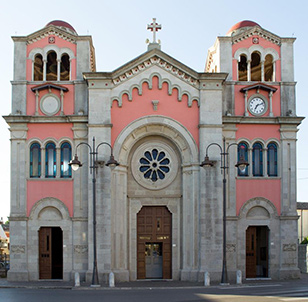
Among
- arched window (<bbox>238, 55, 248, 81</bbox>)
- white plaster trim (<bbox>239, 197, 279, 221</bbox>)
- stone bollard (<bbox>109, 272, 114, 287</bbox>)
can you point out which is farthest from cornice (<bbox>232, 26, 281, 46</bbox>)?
stone bollard (<bbox>109, 272, 114, 287</bbox>)

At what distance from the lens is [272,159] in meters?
35.6

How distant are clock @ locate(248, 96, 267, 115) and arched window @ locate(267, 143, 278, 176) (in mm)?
2355

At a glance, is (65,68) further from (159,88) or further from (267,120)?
(267,120)

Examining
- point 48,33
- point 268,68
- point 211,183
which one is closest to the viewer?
point 211,183

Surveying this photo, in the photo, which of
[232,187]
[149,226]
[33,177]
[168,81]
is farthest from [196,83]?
[33,177]

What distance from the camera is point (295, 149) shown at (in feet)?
117

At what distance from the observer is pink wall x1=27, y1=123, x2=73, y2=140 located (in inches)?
1369

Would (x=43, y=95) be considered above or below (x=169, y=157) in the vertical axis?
above

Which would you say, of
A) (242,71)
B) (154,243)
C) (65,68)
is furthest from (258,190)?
(65,68)

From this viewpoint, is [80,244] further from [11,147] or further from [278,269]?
[278,269]

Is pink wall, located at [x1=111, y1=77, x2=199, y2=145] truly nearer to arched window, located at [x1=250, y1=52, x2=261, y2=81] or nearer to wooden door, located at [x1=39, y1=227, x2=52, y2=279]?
arched window, located at [x1=250, y1=52, x2=261, y2=81]

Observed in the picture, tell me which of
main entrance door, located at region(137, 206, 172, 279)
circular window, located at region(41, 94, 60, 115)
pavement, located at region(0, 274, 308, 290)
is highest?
circular window, located at region(41, 94, 60, 115)

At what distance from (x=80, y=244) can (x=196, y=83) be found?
1242 cm

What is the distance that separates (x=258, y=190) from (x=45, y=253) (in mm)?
14173
